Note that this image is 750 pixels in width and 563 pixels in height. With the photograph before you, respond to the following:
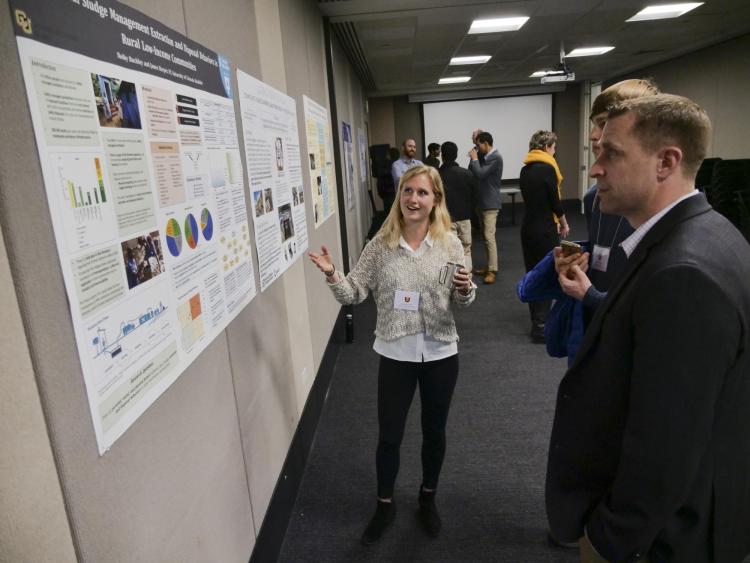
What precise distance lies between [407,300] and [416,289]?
5cm

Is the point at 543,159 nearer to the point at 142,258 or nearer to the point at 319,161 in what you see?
the point at 319,161

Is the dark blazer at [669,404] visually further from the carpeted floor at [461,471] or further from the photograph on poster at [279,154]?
the photograph on poster at [279,154]

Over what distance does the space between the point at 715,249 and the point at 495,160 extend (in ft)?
15.3

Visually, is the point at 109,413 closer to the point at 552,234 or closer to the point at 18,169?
the point at 18,169

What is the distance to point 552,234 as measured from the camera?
11.4 feet

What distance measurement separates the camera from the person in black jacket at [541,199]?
342 centimetres

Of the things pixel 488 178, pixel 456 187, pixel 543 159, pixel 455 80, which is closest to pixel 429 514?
pixel 543 159

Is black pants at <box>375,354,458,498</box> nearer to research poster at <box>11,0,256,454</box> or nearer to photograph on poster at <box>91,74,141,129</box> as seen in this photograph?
research poster at <box>11,0,256,454</box>

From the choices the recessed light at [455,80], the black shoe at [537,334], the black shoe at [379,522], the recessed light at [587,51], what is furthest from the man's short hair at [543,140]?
the recessed light at [455,80]

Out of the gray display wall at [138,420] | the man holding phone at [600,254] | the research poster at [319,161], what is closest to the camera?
the gray display wall at [138,420]

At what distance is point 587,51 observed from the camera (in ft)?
23.5

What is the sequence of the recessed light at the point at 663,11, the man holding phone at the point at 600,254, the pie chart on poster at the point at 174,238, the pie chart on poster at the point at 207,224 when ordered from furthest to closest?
1. the recessed light at the point at 663,11
2. the man holding phone at the point at 600,254
3. the pie chart on poster at the point at 207,224
4. the pie chart on poster at the point at 174,238

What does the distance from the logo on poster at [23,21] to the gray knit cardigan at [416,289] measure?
1212 millimetres

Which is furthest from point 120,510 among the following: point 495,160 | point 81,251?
point 495,160
